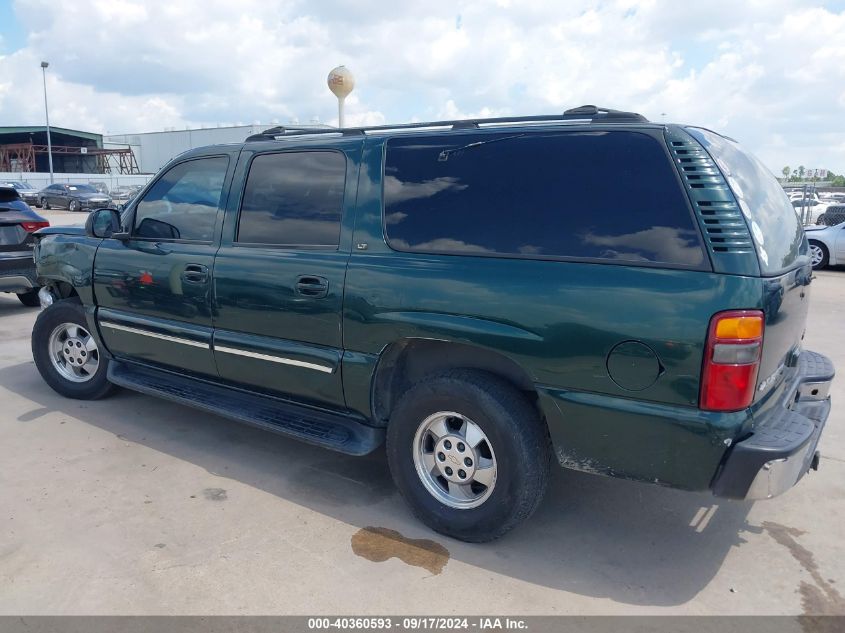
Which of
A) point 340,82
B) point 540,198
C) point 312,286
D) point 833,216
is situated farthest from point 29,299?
point 833,216

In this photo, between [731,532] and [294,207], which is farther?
[294,207]

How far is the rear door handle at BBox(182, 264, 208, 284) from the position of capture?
4.05 m

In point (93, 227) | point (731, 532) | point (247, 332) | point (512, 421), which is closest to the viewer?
point (512, 421)

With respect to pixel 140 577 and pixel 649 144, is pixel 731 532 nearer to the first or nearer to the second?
pixel 649 144

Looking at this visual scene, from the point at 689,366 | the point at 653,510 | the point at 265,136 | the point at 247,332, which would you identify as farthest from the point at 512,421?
the point at 265,136

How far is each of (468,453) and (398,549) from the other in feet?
1.89

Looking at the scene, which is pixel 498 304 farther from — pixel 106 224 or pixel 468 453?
pixel 106 224

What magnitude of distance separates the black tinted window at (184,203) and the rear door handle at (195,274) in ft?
0.61

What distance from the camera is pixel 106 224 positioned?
4.61m

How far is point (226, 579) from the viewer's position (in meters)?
2.95

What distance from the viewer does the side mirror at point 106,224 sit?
4.61 meters

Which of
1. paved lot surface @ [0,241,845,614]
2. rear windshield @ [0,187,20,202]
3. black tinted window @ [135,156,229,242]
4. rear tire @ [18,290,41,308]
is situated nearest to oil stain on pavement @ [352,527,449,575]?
paved lot surface @ [0,241,845,614]

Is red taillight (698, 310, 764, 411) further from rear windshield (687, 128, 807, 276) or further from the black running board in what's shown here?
the black running board
